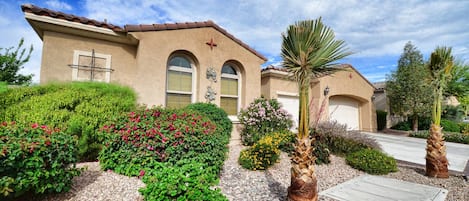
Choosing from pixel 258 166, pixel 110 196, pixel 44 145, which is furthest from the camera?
pixel 258 166

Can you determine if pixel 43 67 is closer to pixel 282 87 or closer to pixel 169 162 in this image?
pixel 169 162

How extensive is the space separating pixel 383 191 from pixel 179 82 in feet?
23.4

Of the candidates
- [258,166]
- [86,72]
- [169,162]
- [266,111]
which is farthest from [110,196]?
[266,111]

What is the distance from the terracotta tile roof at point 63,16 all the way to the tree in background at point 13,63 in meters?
11.2

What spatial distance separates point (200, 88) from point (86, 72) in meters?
3.90

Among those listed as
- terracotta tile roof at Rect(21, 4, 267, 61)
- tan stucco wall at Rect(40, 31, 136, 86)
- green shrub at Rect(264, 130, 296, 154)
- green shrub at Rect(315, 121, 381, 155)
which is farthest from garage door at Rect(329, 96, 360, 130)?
tan stucco wall at Rect(40, 31, 136, 86)

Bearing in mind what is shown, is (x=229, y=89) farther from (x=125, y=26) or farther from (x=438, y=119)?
(x=438, y=119)

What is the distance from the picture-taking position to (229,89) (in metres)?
8.98

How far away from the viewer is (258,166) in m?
5.36

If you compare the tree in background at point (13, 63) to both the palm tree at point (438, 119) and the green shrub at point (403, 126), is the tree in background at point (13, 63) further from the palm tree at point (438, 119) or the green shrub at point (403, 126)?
the green shrub at point (403, 126)

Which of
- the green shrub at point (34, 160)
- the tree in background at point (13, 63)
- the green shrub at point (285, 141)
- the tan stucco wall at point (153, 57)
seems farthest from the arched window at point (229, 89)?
the tree in background at point (13, 63)

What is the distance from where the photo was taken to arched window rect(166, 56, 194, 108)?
24.9 ft

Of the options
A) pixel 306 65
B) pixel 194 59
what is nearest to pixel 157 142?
pixel 306 65

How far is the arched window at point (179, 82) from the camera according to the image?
7.59 m
